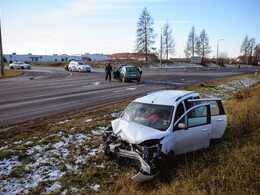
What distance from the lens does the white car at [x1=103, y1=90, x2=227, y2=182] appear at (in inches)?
154

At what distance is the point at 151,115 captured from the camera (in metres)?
4.82

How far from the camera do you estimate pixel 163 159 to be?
3951mm

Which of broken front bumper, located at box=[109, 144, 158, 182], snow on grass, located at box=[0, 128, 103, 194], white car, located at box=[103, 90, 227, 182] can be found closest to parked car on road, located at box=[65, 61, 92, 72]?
snow on grass, located at box=[0, 128, 103, 194]

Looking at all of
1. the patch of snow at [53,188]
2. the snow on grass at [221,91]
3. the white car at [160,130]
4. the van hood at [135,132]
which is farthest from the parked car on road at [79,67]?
the patch of snow at [53,188]

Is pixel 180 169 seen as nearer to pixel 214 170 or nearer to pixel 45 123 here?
pixel 214 170

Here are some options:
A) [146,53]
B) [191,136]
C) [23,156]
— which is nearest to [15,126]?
[23,156]

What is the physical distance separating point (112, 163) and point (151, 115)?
1554mm

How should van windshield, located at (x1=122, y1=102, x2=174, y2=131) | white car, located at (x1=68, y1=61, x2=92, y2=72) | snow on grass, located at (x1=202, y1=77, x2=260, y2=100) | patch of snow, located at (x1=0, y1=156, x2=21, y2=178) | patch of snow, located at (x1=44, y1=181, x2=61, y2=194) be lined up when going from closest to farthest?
patch of snow, located at (x1=44, y1=181, x2=61, y2=194) → patch of snow, located at (x1=0, y1=156, x2=21, y2=178) → van windshield, located at (x1=122, y1=102, x2=174, y2=131) → snow on grass, located at (x1=202, y1=77, x2=260, y2=100) → white car, located at (x1=68, y1=61, x2=92, y2=72)

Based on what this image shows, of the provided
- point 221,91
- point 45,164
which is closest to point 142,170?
point 45,164

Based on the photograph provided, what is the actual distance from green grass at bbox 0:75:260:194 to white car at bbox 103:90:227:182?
1.10 ft

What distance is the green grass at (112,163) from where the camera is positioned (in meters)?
3.61

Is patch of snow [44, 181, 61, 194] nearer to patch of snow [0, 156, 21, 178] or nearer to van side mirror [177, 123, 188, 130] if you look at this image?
patch of snow [0, 156, 21, 178]

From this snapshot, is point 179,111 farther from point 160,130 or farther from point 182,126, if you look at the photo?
point 160,130

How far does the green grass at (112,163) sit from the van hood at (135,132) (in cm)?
86
